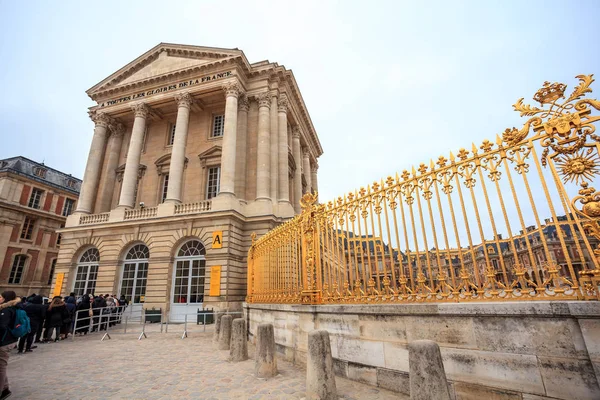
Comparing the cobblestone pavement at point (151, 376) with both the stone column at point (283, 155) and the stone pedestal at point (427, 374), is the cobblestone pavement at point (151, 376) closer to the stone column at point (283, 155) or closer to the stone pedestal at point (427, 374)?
the stone pedestal at point (427, 374)

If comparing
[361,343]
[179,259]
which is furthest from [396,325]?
[179,259]

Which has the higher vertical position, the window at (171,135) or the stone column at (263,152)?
the window at (171,135)

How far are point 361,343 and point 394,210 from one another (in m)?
1.99

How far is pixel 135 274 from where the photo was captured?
17.6m

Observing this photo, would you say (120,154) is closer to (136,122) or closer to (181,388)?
(136,122)

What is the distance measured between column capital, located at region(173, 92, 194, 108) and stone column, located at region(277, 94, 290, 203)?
623 cm

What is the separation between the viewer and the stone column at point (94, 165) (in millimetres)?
20609

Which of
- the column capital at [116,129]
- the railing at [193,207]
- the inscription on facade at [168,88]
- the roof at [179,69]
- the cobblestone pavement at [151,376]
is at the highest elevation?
Answer: the roof at [179,69]

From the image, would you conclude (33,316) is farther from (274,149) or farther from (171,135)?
(171,135)

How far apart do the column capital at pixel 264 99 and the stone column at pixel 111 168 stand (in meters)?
11.8

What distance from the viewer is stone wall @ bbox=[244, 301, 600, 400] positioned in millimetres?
2646

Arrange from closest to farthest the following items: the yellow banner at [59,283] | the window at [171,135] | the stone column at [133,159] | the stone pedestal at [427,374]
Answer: the stone pedestal at [427,374] → the yellow banner at [59,283] → the stone column at [133,159] → the window at [171,135]

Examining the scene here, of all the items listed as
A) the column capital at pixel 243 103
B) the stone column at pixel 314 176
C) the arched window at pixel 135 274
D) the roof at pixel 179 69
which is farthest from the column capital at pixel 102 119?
the stone column at pixel 314 176

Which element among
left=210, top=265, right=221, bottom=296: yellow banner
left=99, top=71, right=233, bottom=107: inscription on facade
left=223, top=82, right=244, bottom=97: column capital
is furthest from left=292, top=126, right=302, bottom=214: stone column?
left=210, top=265, right=221, bottom=296: yellow banner
